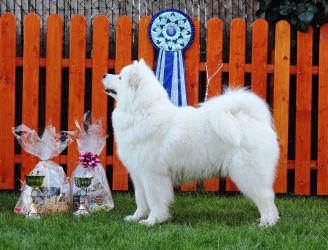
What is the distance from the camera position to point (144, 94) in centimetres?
474

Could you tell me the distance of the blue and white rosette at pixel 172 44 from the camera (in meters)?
5.94

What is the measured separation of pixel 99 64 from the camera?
5973 millimetres

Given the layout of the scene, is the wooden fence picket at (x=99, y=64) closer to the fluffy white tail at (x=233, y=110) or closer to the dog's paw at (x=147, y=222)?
the dog's paw at (x=147, y=222)

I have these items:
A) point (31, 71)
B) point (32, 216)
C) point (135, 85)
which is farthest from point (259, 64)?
point (32, 216)

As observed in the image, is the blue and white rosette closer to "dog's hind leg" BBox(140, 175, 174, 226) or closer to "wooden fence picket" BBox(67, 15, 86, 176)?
"wooden fence picket" BBox(67, 15, 86, 176)

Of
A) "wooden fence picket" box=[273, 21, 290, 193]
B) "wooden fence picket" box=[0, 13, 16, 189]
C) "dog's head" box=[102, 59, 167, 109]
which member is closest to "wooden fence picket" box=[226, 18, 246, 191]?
"wooden fence picket" box=[273, 21, 290, 193]

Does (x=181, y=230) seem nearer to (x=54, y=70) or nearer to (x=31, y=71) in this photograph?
(x=54, y=70)

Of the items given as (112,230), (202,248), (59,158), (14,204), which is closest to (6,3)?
(59,158)

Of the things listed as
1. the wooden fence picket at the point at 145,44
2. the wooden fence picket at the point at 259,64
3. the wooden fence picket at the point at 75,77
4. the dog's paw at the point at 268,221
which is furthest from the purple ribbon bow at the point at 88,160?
the wooden fence picket at the point at 259,64

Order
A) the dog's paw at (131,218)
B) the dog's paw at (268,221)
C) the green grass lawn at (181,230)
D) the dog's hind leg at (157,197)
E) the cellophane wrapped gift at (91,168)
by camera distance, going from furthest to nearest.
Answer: the cellophane wrapped gift at (91,168) → the dog's paw at (131,218) → the dog's hind leg at (157,197) → the dog's paw at (268,221) → the green grass lawn at (181,230)

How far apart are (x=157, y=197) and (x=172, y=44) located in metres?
1.83

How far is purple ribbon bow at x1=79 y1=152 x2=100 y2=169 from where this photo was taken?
5.16 meters

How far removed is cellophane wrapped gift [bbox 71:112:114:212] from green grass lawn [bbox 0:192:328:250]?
19cm

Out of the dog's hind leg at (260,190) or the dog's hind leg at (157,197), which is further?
the dog's hind leg at (157,197)
